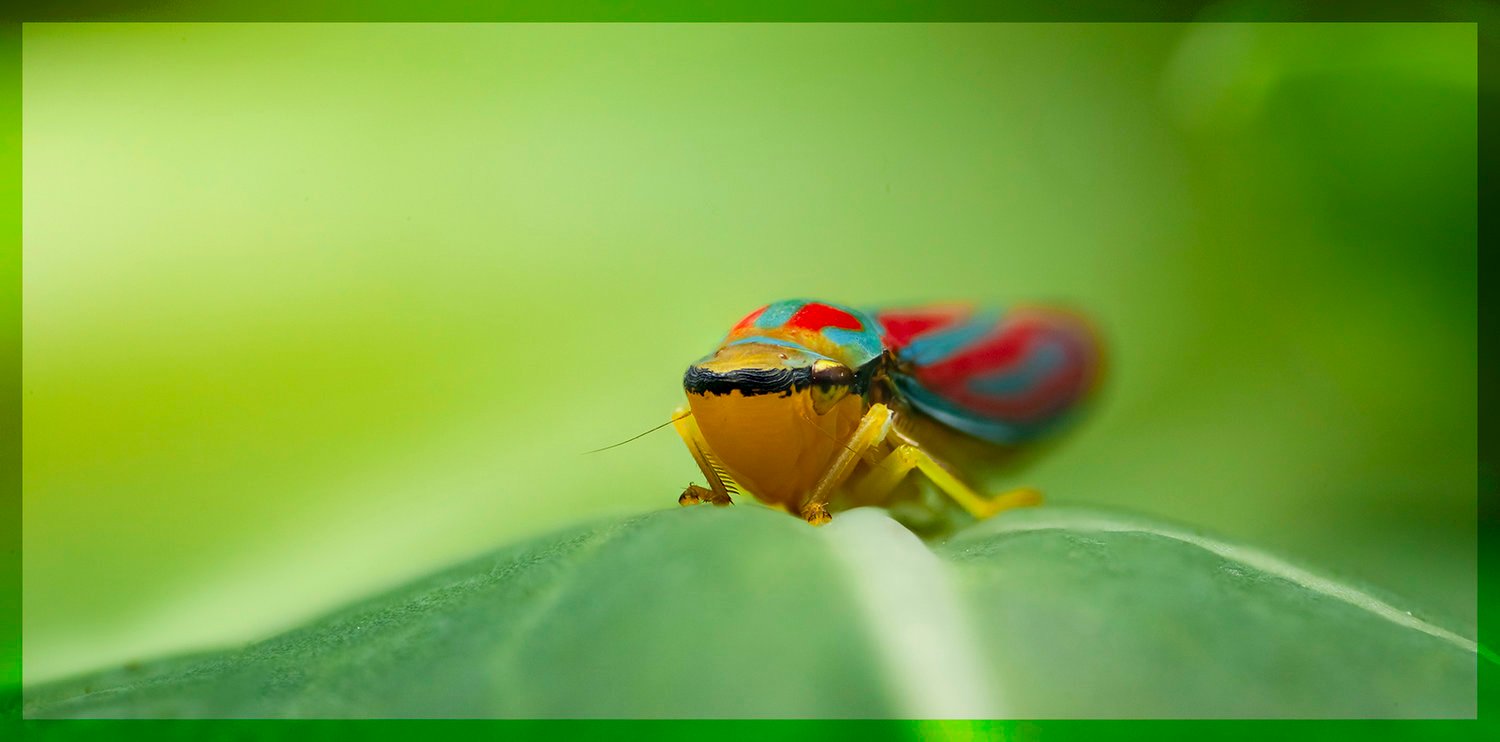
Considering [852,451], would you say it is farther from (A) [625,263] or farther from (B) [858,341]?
(A) [625,263]

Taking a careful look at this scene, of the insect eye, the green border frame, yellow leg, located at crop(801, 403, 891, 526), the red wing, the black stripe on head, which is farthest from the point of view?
the red wing

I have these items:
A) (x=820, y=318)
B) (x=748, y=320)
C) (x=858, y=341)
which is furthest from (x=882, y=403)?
(x=748, y=320)

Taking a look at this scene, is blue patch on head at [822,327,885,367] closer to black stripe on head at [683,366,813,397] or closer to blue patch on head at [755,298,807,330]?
A: blue patch on head at [755,298,807,330]

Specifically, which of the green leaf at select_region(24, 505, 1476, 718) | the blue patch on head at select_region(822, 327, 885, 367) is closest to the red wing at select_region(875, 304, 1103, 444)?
the blue patch on head at select_region(822, 327, 885, 367)

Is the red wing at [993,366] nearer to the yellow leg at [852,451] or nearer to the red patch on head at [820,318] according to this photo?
the red patch on head at [820,318]

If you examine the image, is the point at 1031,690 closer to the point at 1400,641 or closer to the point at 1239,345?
the point at 1400,641

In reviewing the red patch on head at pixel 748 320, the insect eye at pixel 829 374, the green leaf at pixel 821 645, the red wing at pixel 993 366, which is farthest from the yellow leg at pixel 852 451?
the green leaf at pixel 821 645

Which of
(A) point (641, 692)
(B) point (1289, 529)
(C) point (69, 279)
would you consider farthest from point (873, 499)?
(C) point (69, 279)
